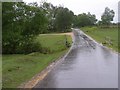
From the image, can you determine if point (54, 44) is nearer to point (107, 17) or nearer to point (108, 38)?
point (108, 38)

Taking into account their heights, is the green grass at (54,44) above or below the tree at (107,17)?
below

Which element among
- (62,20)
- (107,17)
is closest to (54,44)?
(62,20)

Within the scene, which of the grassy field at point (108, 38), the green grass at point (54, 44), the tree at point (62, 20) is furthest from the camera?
the tree at point (62, 20)

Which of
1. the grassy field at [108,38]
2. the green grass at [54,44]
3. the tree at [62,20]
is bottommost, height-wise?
the green grass at [54,44]

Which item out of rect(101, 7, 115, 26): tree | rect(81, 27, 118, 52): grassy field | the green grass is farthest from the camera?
rect(101, 7, 115, 26): tree

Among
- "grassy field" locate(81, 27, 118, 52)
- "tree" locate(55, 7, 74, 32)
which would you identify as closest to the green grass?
"grassy field" locate(81, 27, 118, 52)

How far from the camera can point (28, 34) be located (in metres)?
43.3

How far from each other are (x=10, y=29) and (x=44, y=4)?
103 ft

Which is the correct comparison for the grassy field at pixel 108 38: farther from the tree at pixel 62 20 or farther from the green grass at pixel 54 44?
the tree at pixel 62 20

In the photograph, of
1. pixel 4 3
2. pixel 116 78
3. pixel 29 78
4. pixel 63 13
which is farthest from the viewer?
pixel 63 13

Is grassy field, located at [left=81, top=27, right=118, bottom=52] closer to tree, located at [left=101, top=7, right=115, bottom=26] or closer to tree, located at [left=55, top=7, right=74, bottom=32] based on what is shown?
tree, located at [left=55, top=7, right=74, bottom=32]

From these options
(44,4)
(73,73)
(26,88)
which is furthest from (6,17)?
(44,4)

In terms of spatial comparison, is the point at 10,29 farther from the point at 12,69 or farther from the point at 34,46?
the point at 34,46

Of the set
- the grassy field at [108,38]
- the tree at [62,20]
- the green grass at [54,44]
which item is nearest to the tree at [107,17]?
the tree at [62,20]
